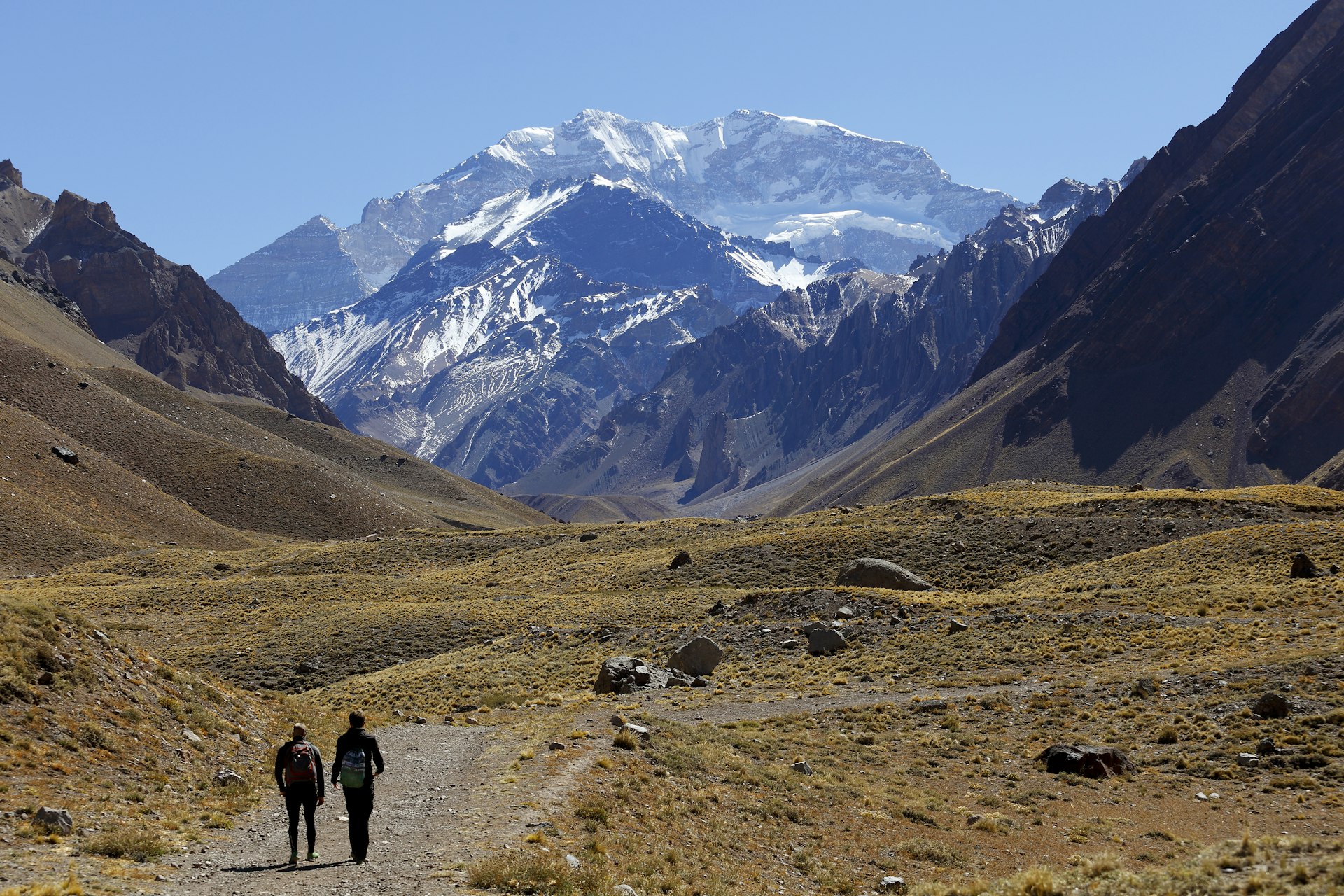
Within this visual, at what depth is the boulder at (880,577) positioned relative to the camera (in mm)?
57594

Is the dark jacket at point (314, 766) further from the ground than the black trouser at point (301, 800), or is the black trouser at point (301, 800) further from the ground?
the dark jacket at point (314, 766)

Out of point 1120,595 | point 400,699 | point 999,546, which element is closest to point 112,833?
point 400,699

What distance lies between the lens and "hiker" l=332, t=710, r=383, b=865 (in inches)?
689

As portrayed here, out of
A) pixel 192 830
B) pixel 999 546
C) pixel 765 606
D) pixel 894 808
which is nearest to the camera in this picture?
pixel 192 830

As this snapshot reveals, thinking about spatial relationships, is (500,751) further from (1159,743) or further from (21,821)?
(1159,743)

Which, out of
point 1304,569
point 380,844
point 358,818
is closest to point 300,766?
point 358,818

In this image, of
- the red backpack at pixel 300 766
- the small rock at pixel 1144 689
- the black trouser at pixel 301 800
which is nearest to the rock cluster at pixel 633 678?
the small rock at pixel 1144 689

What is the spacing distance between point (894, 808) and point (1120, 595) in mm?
28674

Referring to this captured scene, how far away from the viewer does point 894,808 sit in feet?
80.5

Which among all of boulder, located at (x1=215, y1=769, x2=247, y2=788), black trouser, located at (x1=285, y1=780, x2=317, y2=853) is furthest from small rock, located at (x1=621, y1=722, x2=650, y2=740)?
black trouser, located at (x1=285, y1=780, x2=317, y2=853)

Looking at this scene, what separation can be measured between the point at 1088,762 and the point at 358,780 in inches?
718

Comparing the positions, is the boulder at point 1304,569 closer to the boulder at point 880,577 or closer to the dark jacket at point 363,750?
the boulder at point 880,577

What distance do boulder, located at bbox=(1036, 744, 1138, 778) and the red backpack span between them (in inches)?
724

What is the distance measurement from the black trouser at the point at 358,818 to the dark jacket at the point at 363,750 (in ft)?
0.69
